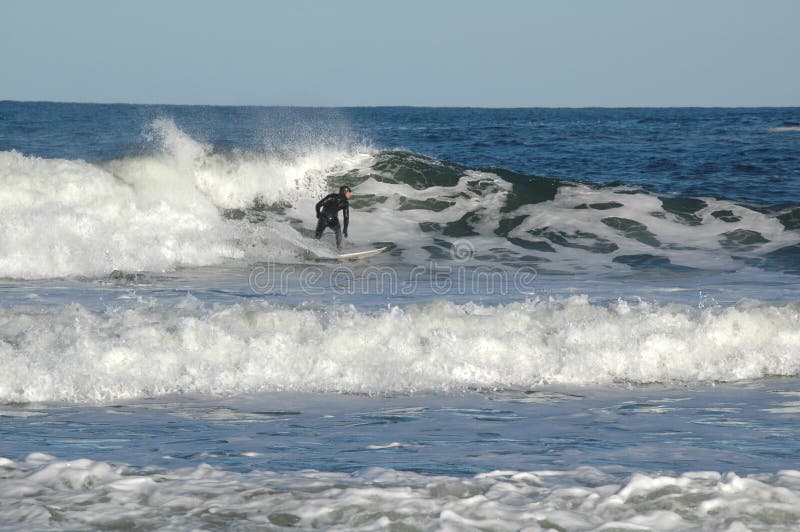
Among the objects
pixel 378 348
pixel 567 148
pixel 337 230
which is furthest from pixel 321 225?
pixel 567 148

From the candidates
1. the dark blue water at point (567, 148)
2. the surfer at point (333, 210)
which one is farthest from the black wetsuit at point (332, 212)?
the dark blue water at point (567, 148)

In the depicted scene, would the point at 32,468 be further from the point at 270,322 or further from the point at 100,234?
the point at 100,234

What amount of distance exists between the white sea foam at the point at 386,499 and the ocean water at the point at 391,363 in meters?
0.02

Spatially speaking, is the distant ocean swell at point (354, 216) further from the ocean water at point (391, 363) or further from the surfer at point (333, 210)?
the surfer at point (333, 210)

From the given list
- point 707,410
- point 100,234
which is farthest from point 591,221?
point 707,410

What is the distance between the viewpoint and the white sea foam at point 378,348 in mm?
8086

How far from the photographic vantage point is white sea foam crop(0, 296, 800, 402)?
8.09m

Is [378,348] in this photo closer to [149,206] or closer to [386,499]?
[386,499]

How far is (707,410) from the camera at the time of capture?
7.38m

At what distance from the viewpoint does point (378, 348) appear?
900cm

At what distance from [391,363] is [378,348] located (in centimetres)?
34

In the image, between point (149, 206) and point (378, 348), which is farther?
point (149, 206)

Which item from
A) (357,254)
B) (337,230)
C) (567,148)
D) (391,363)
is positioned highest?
(567,148)

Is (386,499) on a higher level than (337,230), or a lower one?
lower
